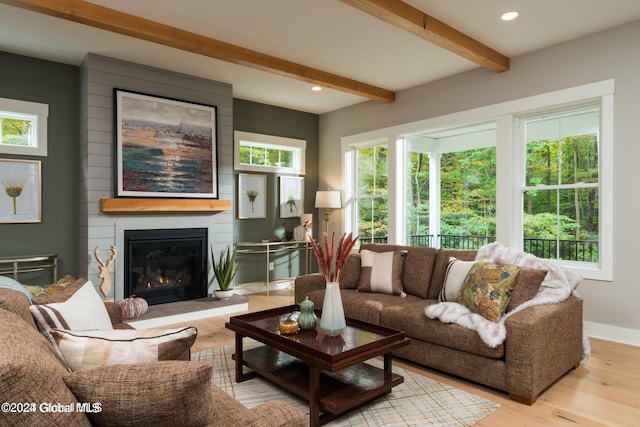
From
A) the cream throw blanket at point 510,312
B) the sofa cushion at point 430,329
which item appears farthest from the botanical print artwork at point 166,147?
the cream throw blanket at point 510,312

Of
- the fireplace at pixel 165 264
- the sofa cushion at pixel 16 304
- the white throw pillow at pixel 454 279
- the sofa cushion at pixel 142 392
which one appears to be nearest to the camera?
the sofa cushion at pixel 142 392

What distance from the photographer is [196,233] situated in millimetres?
4844

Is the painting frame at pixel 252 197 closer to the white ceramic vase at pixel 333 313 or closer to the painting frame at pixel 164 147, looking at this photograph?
the painting frame at pixel 164 147

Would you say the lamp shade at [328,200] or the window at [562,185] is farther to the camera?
the lamp shade at [328,200]

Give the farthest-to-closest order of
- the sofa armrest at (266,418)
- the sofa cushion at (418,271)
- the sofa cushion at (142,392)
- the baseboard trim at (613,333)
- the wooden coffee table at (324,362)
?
the sofa cushion at (418,271), the baseboard trim at (613,333), the wooden coffee table at (324,362), the sofa armrest at (266,418), the sofa cushion at (142,392)

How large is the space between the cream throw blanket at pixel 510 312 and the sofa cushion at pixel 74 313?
6.85 ft

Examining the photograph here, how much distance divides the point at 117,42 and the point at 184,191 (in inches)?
65.5

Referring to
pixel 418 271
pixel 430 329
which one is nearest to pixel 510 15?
pixel 418 271

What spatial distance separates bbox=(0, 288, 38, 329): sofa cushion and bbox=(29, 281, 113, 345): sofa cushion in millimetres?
25

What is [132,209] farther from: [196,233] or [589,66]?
[589,66]

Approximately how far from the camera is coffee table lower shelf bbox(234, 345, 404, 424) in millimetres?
2195

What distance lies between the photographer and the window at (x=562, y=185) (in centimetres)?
377

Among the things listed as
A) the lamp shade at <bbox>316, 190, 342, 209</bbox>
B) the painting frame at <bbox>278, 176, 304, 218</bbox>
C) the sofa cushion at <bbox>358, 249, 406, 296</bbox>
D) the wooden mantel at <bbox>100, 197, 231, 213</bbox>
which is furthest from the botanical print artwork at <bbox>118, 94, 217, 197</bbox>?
the sofa cushion at <bbox>358, 249, 406, 296</bbox>

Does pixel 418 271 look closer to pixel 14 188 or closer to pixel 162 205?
pixel 162 205
